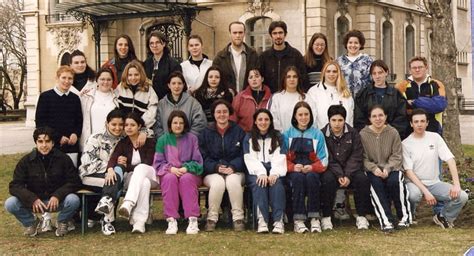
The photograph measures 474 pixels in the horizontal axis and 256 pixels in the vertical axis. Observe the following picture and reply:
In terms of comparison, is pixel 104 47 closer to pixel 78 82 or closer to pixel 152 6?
pixel 152 6

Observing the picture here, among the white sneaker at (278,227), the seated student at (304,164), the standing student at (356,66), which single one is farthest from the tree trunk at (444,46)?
the white sneaker at (278,227)

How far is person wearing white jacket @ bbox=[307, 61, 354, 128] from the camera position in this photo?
29.1 feet

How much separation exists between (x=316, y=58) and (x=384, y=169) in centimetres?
182

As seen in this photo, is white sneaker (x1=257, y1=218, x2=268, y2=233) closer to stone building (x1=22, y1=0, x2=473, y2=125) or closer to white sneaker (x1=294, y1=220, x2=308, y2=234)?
white sneaker (x1=294, y1=220, x2=308, y2=234)

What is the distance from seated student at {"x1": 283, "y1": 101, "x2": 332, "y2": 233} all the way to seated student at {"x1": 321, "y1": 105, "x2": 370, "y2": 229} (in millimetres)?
127

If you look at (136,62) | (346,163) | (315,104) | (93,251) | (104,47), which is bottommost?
(93,251)

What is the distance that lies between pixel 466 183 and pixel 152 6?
51.2 feet

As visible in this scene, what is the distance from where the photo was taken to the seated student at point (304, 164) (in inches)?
329

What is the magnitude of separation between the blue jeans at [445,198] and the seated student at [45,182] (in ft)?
13.0

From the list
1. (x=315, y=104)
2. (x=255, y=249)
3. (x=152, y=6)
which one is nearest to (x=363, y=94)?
(x=315, y=104)

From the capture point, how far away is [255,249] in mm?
7465

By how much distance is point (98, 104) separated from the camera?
9.02 metres

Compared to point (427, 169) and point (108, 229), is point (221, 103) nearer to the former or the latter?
point (108, 229)

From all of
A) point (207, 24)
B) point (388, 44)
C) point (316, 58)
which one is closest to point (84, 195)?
point (316, 58)
